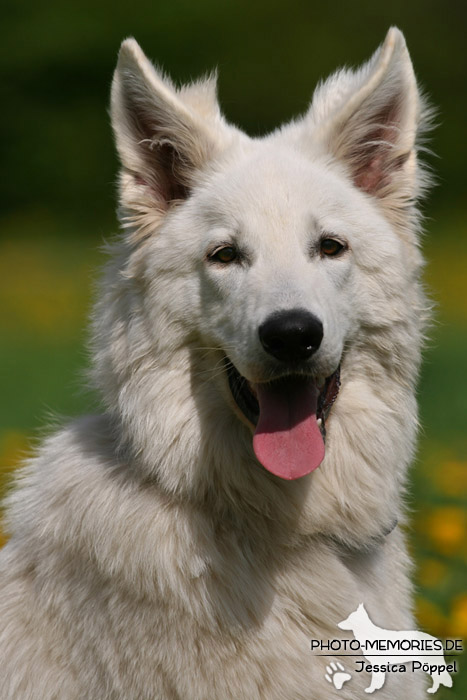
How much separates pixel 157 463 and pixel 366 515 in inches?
35.3

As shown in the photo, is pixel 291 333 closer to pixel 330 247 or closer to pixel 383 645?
pixel 330 247

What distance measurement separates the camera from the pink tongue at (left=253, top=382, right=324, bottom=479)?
354cm

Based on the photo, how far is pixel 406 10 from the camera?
3212cm

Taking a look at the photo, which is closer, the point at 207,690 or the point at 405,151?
the point at 207,690

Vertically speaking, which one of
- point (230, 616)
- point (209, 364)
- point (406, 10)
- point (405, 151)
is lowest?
point (230, 616)

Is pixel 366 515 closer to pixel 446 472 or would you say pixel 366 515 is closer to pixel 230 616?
pixel 230 616

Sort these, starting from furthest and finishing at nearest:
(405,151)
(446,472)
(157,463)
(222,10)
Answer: (222,10) → (446,472) → (405,151) → (157,463)

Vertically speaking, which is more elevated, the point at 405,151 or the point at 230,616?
the point at 405,151

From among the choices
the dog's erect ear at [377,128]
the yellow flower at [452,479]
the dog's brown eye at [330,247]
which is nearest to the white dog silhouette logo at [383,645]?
the dog's brown eye at [330,247]

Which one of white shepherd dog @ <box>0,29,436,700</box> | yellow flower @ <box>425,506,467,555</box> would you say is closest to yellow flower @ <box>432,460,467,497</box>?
yellow flower @ <box>425,506,467,555</box>

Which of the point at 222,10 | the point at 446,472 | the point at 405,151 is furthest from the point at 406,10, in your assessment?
the point at 405,151

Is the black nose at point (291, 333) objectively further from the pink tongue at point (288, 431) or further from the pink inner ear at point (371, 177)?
the pink inner ear at point (371, 177)

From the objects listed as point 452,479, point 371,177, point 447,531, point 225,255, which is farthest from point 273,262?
point 452,479

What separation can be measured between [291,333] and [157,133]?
113 cm
